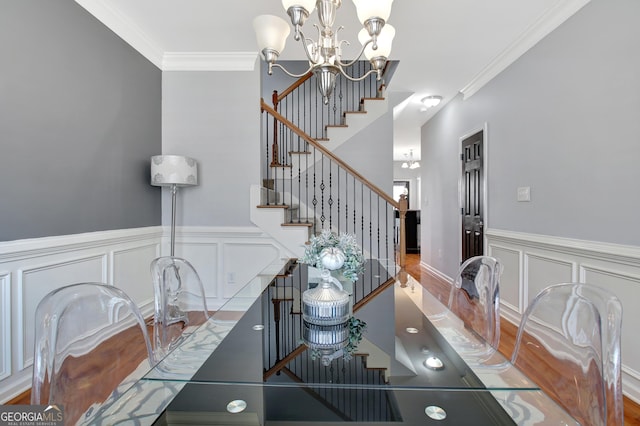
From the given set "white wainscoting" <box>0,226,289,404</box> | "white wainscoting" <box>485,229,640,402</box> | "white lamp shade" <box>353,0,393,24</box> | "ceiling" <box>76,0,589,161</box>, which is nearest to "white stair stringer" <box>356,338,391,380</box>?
"white wainscoting" <box>0,226,289,404</box>

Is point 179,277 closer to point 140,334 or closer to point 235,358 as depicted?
point 140,334

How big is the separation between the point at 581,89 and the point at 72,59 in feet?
11.8

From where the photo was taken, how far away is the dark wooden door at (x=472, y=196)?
374 cm

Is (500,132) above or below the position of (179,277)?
above

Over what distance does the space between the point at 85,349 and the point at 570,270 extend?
9.71ft

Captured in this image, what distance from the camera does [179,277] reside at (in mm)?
1707

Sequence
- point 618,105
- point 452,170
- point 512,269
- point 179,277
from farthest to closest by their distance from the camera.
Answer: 1. point 452,170
2. point 512,269
3. point 618,105
4. point 179,277

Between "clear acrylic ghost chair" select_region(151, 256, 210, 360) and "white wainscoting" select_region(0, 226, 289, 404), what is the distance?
0.38 meters

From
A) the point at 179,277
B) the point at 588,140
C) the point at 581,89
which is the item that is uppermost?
the point at 581,89

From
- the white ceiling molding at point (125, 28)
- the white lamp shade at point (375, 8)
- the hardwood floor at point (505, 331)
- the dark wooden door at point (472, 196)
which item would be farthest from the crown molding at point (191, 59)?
the hardwood floor at point (505, 331)

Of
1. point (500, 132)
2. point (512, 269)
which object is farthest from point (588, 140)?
point (512, 269)

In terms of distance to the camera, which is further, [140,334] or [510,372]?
[140,334]

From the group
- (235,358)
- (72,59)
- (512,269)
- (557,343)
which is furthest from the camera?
(512,269)

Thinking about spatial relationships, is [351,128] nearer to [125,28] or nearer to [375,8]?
[125,28]
